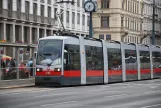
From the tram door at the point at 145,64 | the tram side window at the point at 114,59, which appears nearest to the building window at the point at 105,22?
the tram door at the point at 145,64

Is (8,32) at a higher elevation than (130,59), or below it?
higher

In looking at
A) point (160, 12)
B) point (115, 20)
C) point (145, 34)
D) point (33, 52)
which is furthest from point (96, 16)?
point (33, 52)

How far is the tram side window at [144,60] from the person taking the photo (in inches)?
1804

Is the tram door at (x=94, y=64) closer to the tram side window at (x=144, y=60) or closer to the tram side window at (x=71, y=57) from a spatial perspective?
the tram side window at (x=71, y=57)

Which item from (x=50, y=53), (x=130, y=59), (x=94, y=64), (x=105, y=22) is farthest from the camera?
(x=105, y=22)

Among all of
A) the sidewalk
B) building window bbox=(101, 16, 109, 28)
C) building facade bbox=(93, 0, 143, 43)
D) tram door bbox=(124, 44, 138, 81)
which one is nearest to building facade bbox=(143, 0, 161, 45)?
building facade bbox=(93, 0, 143, 43)

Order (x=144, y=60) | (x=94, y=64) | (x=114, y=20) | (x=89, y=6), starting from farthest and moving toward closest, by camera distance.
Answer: (x=114, y=20), (x=89, y=6), (x=144, y=60), (x=94, y=64)

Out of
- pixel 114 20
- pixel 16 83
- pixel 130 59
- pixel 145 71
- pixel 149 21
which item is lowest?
pixel 16 83

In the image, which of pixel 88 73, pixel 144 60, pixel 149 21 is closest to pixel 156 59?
pixel 144 60

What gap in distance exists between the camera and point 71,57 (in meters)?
33.2

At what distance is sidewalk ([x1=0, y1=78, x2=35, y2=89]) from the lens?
104 feet

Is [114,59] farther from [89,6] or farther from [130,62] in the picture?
[89,6]

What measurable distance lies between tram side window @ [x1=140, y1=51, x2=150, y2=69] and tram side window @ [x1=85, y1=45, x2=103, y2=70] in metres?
9.10

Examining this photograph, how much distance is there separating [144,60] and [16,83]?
650 inches
